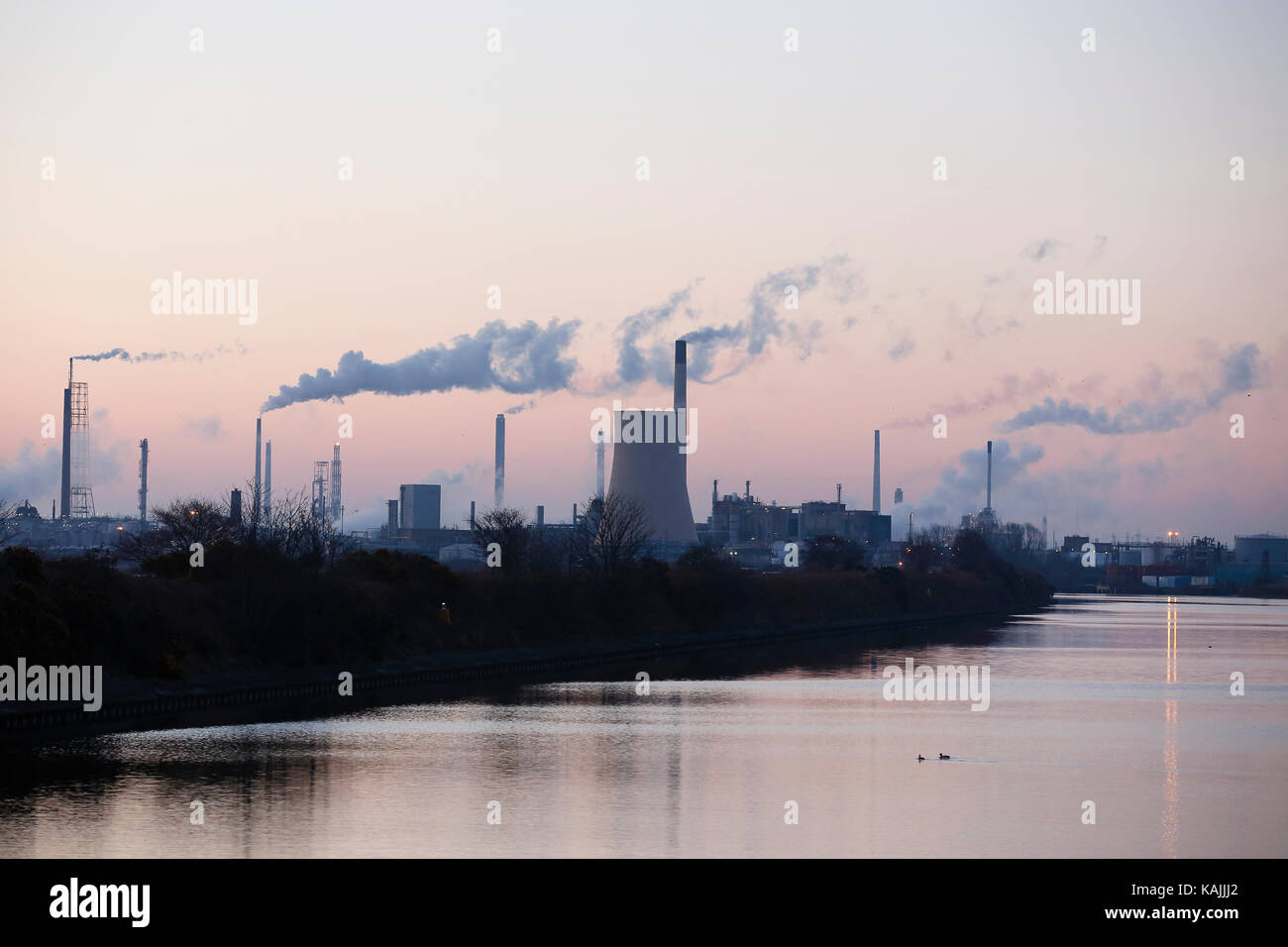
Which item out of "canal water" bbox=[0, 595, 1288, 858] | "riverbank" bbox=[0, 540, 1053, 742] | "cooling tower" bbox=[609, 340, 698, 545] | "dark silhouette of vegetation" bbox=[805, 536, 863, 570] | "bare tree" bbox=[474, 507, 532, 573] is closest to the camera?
"canal water" bbox=[0, 595, 1288, 858]

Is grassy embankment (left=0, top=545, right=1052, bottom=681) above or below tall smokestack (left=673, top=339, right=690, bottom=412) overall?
below

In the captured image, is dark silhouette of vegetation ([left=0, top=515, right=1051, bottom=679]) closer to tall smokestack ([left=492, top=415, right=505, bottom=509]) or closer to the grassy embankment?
the grassy embankment

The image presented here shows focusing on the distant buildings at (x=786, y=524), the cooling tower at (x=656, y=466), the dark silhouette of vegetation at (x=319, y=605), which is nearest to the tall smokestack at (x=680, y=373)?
the cooling tower at (x=656, y=466)

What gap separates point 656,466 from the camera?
78.9 m

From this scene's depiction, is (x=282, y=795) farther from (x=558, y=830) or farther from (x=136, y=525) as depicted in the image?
(x=136, y=525)

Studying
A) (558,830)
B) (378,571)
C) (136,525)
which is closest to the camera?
(558,830)

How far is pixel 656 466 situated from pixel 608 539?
22.2 m

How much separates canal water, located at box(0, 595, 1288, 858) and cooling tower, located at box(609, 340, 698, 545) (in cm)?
4385

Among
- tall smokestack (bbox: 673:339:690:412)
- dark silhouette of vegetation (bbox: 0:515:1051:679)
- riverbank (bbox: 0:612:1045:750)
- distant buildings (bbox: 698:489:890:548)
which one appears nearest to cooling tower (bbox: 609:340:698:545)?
tall smokestack (bbox: 673:339:690:412)

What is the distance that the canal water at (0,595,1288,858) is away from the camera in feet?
50.8

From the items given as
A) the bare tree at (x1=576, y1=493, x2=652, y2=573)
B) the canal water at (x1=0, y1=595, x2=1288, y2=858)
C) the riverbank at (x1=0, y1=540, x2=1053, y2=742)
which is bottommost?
the canal water at (x1=0, y1=595, x2=1288, y2=858)
